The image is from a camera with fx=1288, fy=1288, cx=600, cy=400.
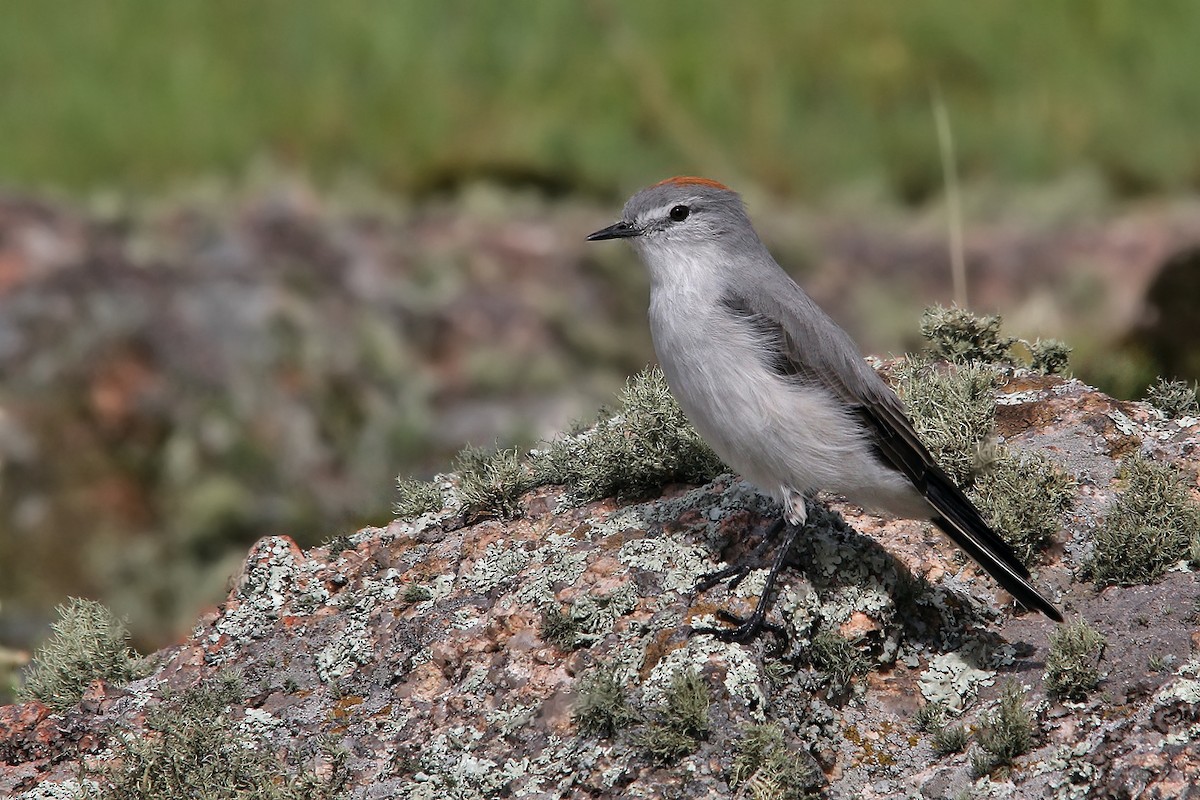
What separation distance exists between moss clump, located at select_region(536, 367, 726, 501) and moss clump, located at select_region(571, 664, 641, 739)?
137cm

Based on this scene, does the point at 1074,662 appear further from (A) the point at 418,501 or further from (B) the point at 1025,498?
(A) the point at 418,501

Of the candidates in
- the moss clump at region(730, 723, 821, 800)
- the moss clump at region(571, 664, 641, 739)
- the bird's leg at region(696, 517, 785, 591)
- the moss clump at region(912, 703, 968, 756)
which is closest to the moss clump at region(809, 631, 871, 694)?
the moss clump at region(912, 703, 968, 756)

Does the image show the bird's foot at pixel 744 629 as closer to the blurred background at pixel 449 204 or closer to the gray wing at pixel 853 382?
the gray wing at pixel 853 382

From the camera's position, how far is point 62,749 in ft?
16.0

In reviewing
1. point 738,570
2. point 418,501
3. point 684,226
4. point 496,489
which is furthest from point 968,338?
point 418,501

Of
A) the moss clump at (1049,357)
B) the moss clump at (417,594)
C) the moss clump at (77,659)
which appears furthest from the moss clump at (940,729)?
the moss clump at (77,659)

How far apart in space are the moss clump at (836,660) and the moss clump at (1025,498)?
89 cm

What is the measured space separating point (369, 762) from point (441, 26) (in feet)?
27.8

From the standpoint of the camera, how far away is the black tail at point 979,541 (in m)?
4.79

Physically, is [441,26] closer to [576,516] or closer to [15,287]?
[15,287]

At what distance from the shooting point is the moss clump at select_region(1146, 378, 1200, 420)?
600cm

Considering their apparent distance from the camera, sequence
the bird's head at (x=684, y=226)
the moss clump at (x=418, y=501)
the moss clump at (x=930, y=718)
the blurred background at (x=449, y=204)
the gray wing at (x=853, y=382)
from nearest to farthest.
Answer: the moss clump at (x=930, y=718) < the gray wing at (x=853, y=382) < the bird's head at (x=684, y=226) < the moss clump at (x=418, y=501) < the blurred background at (x=449, y=204)

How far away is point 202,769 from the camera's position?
14.5 ft

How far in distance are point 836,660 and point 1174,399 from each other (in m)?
2.44
